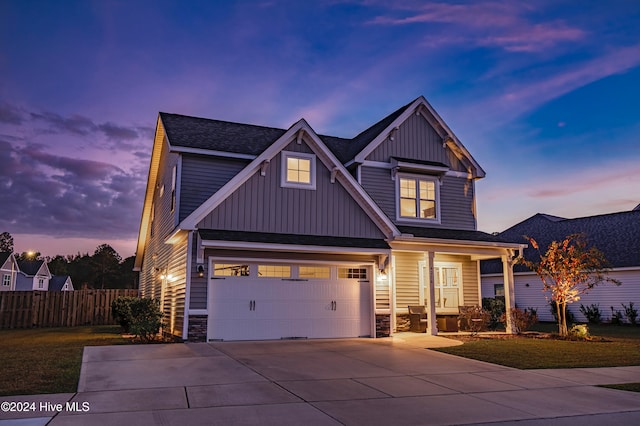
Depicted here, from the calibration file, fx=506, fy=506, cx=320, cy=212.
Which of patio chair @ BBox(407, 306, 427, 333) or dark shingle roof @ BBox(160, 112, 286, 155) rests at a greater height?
dark shingle roof @ BBox(160, 112, 286, 155)

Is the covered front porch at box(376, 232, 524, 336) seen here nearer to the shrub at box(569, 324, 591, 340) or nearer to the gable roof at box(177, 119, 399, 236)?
the gable roof at box(177, 119, 399, 236)

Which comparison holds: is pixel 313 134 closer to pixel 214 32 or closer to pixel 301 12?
pixel 301 12

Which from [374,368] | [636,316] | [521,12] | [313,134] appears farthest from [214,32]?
[636,316]

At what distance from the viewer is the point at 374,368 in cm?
1009

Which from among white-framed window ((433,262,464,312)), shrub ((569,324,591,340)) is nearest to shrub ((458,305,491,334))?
white-framed window ((433,262,464,312))

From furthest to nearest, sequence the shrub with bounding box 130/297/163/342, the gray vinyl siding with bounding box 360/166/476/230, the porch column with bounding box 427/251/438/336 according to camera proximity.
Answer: the gray vinyl siding with bounding box 360/166/476/230 < the porch column with bounding box 427/251/438/336 < the shrub with bounding box 130/297/163/342

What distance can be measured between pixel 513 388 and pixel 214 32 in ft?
46.6

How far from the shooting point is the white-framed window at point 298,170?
15867 millimetres

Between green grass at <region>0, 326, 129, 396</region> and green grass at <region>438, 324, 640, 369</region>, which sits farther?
green grass at <region>438, 324, 640, 369</region>

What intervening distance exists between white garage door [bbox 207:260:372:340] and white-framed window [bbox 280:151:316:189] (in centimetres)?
256

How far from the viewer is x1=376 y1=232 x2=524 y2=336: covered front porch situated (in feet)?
56.4

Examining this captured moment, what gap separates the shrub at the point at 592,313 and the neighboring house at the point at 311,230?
10026mm

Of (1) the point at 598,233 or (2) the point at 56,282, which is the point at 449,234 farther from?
(2) the point at 56,282

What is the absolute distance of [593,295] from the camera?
26.6 metres
